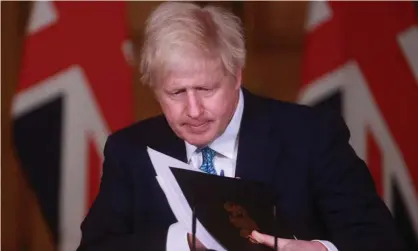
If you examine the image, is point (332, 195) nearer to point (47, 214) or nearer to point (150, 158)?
point (150, 158)

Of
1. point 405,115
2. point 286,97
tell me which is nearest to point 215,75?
point 286,97

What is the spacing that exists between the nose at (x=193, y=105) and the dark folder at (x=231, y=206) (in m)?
0.10

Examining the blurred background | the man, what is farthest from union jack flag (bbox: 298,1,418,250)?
the man

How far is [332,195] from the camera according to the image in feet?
4.04

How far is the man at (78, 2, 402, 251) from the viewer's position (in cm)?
116

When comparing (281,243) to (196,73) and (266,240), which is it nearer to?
(266,240)

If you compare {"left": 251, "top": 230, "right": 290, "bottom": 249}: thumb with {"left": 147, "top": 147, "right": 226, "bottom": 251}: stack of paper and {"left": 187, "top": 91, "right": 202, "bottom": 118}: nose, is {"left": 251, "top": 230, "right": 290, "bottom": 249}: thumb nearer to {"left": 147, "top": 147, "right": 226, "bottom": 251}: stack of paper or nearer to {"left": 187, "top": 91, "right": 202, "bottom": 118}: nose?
{"left": 147, "top": 147, "right": 226, "bottom": 251}: stack of paper

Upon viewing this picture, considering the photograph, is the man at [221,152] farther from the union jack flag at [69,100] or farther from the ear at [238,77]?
the union jack flag at [69,100]

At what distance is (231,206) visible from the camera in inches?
43.9

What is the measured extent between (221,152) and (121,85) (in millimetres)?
1032

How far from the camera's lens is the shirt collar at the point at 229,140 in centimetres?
129

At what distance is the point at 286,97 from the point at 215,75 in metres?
1.14

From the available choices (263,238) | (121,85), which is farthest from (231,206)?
(121,85)

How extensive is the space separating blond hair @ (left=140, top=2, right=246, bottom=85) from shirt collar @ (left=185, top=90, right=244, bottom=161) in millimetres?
129
